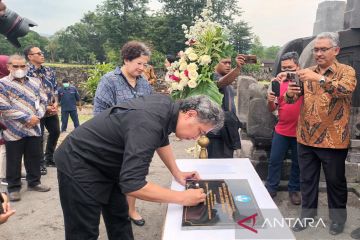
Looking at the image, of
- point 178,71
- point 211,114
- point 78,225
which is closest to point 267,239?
point 211,114

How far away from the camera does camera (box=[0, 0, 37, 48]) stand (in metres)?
2.89

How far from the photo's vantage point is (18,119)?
13.5 feet

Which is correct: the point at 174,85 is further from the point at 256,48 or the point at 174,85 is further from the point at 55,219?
the point at 256,48

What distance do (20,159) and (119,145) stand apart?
2.75 metres

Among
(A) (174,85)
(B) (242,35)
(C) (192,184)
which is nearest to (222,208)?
(C) (192,184)

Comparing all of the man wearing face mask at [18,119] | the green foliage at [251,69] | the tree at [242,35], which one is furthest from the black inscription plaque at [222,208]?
the tree at [242,35]

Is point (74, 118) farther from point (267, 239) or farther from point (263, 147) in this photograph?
point (267, 239)

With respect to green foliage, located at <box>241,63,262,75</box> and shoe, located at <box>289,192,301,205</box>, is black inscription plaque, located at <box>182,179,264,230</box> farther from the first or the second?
green foliage, located at <box>241,63,262,75</box>

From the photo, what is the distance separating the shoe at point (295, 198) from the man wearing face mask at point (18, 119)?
3.15m

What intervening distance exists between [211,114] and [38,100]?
331 cm

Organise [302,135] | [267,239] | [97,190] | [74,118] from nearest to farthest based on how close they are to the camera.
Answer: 1. [267,239]
2. [97,190]
3. [302,135]
4. [74,118]

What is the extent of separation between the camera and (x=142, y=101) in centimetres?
201

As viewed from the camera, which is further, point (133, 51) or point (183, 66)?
point (183, 66)

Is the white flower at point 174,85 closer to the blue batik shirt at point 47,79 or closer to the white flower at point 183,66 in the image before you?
the white flower at point 183,66
